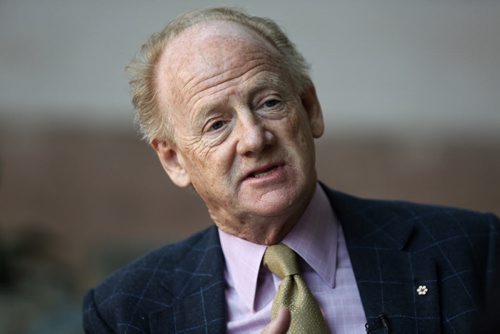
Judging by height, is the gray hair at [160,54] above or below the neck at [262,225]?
above

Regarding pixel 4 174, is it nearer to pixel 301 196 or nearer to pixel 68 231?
pixel 68 231

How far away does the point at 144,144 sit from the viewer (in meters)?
7.50

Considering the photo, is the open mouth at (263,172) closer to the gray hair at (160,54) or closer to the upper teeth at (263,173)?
the upper teeth at (263,173)

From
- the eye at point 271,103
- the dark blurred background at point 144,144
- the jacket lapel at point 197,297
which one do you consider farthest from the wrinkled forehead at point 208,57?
the dark blurred background at point 144,144

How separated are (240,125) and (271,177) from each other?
7.2 inches

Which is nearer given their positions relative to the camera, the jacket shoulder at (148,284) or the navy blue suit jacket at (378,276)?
the navy blue suit jacket at (378,276)

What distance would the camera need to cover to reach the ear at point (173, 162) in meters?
2.96

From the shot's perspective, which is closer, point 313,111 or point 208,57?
point 208,57

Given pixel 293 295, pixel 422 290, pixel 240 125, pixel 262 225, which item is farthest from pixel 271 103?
pixel 422 290

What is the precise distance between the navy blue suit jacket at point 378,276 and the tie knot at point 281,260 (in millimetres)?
187

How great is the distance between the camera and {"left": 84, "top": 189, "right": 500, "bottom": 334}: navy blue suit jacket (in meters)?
2.74

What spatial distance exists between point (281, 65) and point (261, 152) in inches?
13.7

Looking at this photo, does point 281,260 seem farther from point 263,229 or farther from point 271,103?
point 271,103

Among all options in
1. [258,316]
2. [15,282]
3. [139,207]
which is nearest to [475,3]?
[139,207]
